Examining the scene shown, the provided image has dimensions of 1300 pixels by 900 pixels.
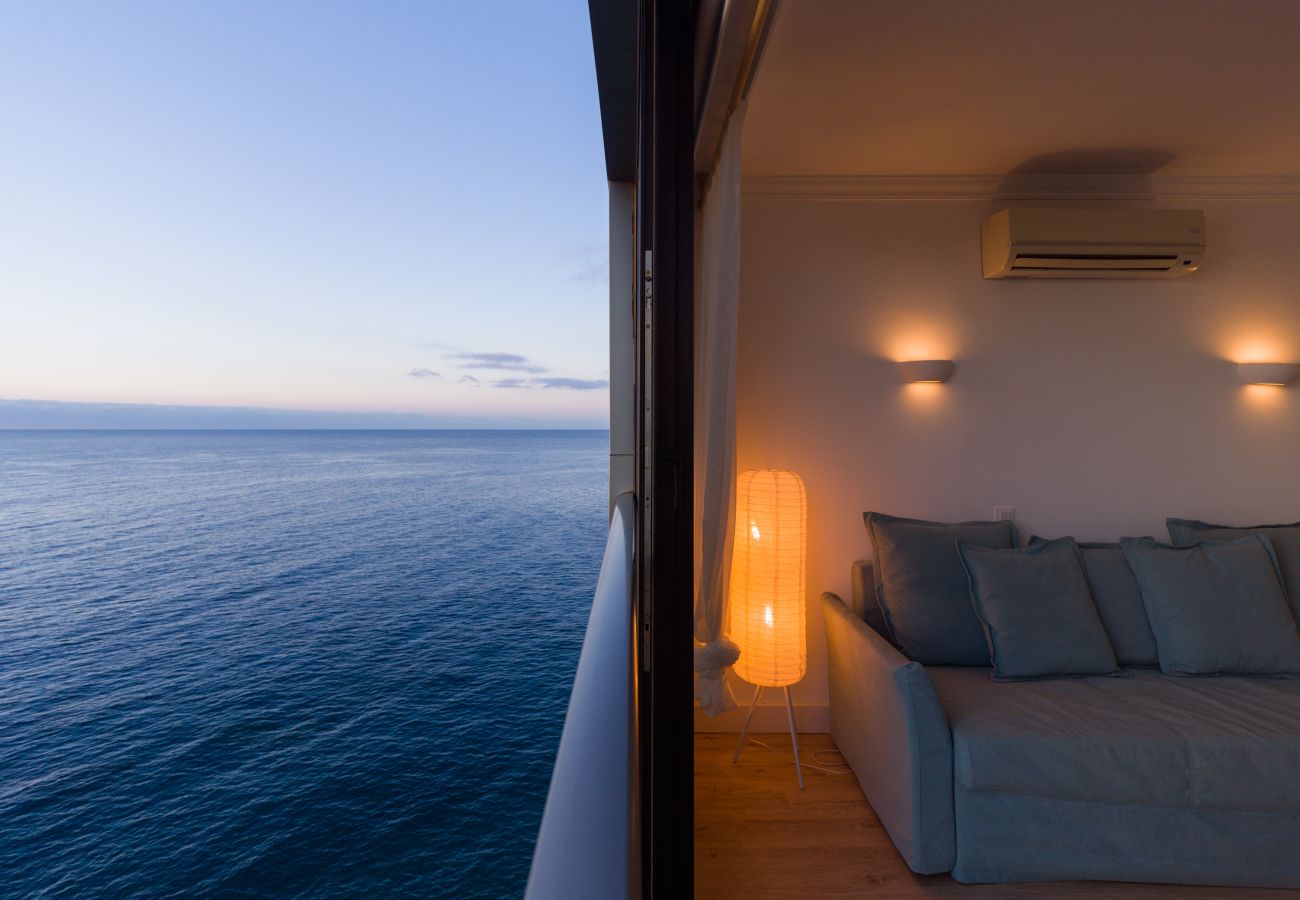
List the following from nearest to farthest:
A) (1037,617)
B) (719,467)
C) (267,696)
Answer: (719,467) < (1037,617) < (267,696)

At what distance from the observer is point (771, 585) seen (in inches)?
91.9

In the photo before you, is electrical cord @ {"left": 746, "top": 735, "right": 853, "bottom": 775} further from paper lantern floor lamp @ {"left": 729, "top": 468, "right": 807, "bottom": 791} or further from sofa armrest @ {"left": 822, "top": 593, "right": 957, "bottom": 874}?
sofa armrest @ {"left": 822, "top": 593, "right": 957, "bottom": 874}

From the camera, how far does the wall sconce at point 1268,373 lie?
261 cm

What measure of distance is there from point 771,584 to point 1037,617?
878 mm

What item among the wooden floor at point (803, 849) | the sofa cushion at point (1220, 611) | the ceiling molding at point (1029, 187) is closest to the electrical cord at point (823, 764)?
the wooden floor at point (803, 849)

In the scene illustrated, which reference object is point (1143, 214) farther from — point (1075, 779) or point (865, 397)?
point (1075, 779)

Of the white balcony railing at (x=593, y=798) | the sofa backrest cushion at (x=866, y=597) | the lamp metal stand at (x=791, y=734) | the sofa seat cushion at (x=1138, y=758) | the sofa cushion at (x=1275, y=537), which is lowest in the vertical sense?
the lamp metal stand at (x=791, y=734)

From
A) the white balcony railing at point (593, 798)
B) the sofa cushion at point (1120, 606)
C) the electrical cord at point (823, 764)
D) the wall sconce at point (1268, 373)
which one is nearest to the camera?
the white balcony railing at point (593, 798)

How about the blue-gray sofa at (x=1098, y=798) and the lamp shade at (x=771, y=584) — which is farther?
the lamp shade at (x=771, y=584)

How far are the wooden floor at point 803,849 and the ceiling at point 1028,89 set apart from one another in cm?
230

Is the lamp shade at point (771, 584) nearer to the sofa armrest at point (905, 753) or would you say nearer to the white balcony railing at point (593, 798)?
the sofa armrest at point (905, 753)

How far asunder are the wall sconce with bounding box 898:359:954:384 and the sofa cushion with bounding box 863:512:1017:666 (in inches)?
24.1

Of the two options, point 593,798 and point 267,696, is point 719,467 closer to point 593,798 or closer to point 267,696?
point 593,798

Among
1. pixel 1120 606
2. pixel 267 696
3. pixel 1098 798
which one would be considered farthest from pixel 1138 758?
pixel 267 696
